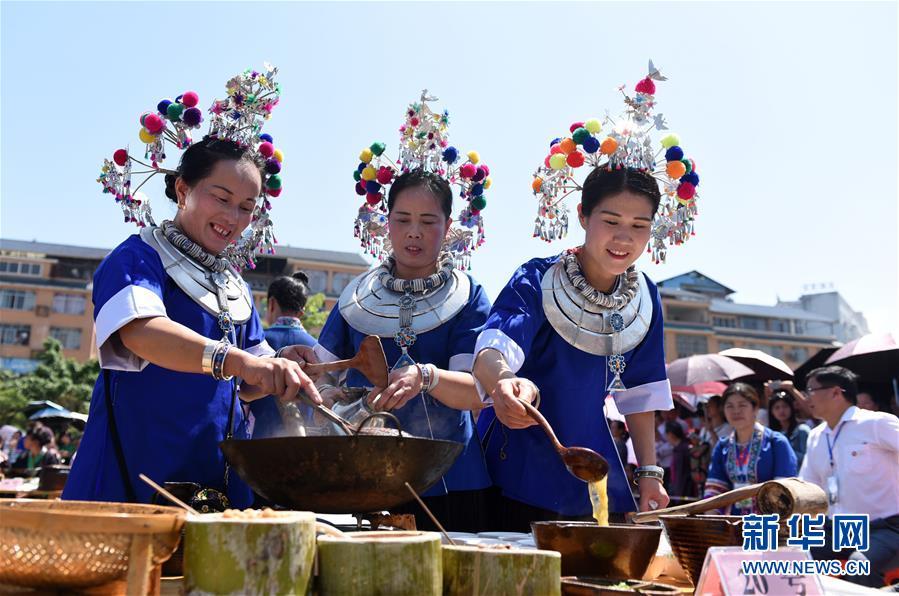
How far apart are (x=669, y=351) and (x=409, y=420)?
1865 inches

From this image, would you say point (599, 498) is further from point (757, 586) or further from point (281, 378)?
point (281, 378)

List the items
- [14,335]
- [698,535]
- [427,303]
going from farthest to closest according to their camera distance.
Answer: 1. [14,335]
2. [427,303]
3. [698,535]

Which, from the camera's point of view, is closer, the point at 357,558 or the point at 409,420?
the point at 357,558

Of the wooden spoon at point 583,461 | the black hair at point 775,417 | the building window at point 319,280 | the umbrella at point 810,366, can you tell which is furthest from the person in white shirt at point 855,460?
the building window at point 319,280

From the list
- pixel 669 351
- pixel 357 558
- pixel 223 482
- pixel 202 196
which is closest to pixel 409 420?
pixel 223 482

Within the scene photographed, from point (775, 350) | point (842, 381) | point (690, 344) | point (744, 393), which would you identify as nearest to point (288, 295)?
point (744, 393)

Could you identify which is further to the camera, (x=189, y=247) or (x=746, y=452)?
(x=746, y=452)

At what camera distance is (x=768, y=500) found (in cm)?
158

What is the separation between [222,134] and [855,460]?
15.4ft

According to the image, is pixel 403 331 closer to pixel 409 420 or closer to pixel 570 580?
pixel 409 420

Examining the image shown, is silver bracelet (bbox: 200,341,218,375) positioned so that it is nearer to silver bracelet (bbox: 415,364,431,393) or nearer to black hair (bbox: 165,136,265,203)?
silver bracelet (bbox: 415,364,431,393)

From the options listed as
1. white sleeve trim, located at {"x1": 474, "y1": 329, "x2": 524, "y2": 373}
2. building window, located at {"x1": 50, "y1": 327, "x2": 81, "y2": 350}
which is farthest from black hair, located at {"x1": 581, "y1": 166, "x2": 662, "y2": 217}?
building window, located at {"x1": 50, "y1": 327, "x2": 81, "y2": 350}

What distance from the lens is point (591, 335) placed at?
105 inches

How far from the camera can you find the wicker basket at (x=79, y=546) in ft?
3.35
